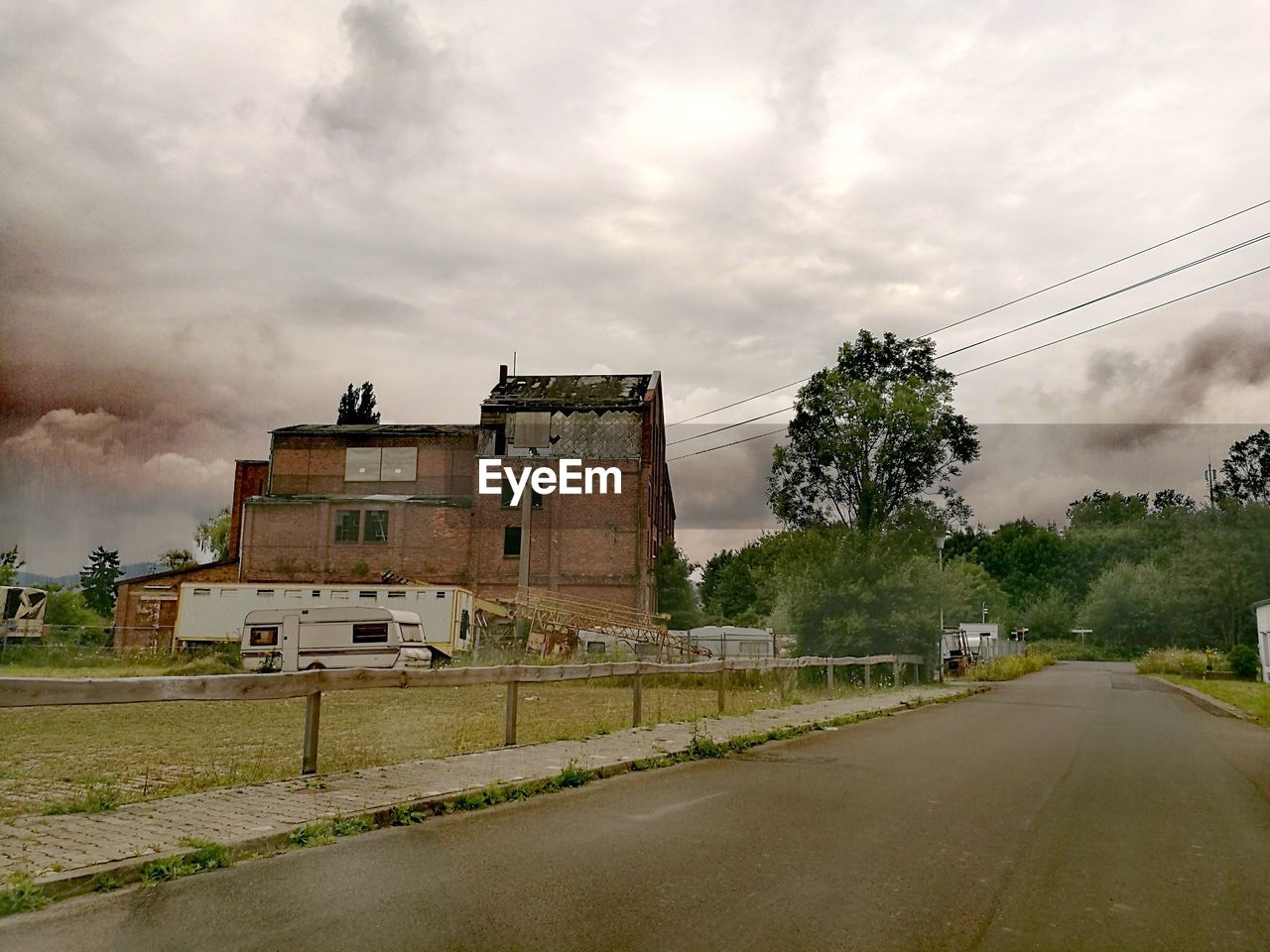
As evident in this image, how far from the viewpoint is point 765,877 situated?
5848 millimetres

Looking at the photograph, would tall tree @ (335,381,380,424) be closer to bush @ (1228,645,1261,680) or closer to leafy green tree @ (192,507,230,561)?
leafy green tree @ (192,507,230,561)

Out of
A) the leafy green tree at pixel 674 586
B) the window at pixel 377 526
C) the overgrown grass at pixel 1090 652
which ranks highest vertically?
the window at pixel 377 526

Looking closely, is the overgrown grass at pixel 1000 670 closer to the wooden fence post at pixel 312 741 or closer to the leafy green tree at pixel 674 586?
the leafy green tree at pixel 674 586

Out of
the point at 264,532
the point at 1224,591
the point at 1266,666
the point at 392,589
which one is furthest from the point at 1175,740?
the point at 1224,591

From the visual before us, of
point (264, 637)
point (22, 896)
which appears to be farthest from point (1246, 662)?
point (22, 896)

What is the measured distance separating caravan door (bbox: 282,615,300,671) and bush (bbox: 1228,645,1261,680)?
3920cm

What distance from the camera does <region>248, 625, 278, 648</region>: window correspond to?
32094 millimetres

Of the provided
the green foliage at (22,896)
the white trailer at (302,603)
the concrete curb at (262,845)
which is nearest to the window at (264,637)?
the white trailer at (302,603)

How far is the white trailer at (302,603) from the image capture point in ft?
122

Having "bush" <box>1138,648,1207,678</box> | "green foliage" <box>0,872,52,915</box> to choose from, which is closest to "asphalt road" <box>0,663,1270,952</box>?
"green foliage" <box>0,872,52,915</box>

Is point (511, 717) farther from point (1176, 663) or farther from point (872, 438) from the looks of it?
point (1176, 663)

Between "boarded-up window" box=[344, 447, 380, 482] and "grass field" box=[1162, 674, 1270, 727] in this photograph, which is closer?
"grass field" box=[1162, 674, 1270, 727]

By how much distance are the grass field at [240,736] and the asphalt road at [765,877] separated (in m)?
2.85

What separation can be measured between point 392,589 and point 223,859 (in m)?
32.0
